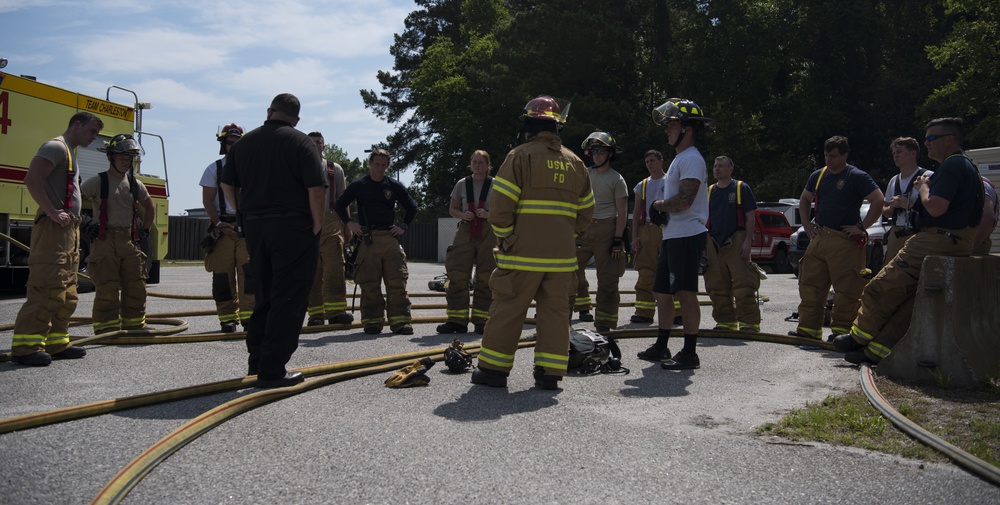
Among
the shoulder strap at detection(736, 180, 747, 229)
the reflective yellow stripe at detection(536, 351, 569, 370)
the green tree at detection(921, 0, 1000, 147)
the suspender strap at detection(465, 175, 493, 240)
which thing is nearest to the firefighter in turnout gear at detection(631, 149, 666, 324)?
the shoulder strap at detection(736, 180, 747, 229)

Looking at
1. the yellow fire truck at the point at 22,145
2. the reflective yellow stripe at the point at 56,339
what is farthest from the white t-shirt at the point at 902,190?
the yellow fire truck at the point at 22,145

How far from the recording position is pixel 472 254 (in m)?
9.09

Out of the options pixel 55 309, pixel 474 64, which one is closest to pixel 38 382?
pixel 55 309

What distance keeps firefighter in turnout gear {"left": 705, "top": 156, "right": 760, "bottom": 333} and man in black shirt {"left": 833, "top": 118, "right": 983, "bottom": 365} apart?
2.05 m

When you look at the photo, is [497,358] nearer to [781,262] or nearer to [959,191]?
[959,191]

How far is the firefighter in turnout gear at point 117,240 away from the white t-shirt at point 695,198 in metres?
4.86

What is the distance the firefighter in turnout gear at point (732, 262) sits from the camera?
8984mm

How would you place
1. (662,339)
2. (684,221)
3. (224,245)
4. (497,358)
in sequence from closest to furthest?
(497,358), (684,221), (662,339), (224,245)

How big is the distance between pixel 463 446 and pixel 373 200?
508 cm

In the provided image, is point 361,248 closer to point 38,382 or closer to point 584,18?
point 38,382

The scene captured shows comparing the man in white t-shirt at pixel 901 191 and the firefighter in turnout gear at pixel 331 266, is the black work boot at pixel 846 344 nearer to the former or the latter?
the man in white t-shirt at pixel 901 191

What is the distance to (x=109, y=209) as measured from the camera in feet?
26.0

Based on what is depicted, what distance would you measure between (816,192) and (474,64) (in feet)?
130

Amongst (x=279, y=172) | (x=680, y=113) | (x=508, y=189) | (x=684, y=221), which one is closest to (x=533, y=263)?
(x=508, y=189)
